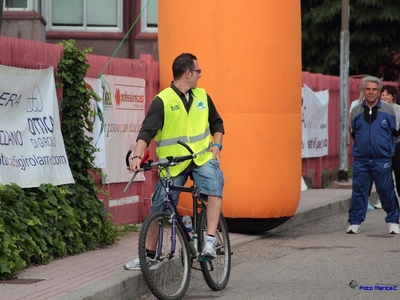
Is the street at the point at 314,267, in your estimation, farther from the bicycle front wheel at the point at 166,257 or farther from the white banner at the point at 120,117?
the white banner at the point at 120,117

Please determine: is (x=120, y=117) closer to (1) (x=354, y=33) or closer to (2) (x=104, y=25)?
(2) (x=104, y=25)

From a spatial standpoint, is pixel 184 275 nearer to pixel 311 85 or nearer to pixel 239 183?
pixel 239 183

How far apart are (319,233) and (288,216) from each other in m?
0.94

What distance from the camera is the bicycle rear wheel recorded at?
7809 mm

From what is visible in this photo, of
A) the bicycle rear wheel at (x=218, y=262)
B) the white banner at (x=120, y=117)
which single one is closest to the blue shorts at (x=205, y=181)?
the bicycle rear wheel at (x=218, y=262)

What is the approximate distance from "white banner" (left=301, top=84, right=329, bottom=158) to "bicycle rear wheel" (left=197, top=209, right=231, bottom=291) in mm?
9269

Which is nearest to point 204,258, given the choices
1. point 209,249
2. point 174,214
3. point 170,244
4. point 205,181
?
point 209,249

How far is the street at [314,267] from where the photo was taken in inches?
307

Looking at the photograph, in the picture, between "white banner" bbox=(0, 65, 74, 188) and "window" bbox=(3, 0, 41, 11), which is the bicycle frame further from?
"window" bbox=(3, 0, 41, 11)

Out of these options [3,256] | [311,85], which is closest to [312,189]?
[311,85]

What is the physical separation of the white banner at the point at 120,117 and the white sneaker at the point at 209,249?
332cm

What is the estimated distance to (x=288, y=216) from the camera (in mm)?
11242

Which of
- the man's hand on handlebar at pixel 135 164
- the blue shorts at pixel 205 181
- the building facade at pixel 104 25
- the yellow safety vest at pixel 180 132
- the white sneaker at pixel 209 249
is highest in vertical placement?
the building facade at pixel 104 25

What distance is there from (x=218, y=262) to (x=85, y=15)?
1255cm
